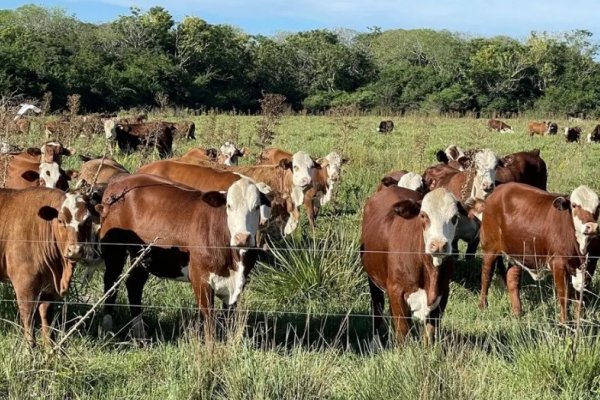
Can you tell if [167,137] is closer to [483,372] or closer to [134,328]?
[134,328]

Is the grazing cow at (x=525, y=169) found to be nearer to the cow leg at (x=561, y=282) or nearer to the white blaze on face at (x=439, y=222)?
the cow leg at (x=561, y=282)

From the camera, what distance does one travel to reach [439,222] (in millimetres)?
6168

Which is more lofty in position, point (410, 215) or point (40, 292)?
point (410, 215)

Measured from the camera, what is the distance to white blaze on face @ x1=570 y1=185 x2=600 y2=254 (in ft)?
24.3

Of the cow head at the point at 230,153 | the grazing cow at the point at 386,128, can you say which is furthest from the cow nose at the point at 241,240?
the grazing cow at the point at 386,128

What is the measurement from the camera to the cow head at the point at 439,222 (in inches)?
237

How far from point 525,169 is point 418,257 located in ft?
24.3

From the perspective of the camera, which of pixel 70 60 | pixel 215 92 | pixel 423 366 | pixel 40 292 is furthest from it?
pixel 215 92

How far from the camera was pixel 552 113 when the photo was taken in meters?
55.2

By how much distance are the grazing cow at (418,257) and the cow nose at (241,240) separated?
123cm

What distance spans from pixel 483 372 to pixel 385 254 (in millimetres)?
2119

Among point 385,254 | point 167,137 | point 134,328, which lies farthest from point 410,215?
point 167,137

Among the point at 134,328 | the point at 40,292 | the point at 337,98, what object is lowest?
the point at 134,328

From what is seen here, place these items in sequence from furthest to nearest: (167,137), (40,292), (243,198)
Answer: (167,137)
(243,198)
(40,292)
